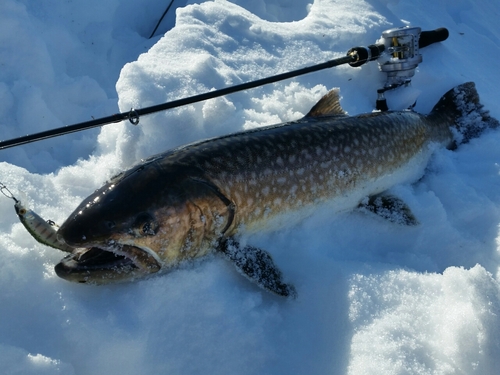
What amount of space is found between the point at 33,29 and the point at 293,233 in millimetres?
4074

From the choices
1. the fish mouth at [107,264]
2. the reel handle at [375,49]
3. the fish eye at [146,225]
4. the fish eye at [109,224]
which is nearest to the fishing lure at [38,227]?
the fish mouth at [107,264]

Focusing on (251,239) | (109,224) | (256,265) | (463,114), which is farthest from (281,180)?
(463,114)

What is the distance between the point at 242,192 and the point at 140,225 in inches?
29.5

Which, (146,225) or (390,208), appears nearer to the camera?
(146,225)

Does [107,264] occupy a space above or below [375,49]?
below

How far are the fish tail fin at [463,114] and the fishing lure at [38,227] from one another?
3.61 metres

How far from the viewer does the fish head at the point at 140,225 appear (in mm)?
2379

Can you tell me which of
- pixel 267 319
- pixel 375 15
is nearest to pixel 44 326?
pixel 267 319

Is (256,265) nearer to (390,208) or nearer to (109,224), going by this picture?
(109,224)

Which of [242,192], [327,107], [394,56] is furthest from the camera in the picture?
[394,56]

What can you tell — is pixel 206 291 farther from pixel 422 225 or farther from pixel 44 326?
pixel 422 225

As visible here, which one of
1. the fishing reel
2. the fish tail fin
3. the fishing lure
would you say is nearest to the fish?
the fishing lure

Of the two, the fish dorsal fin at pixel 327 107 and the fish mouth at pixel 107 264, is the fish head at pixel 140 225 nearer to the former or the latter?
the fish mouth at pixel 107 264

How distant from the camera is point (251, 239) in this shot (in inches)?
119
